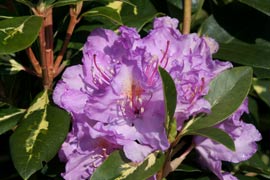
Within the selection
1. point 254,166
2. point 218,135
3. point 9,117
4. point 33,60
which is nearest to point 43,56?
point 33,60

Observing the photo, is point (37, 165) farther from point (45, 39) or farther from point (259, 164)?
point (259, 164)

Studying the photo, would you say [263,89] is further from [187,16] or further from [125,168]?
[125,168]

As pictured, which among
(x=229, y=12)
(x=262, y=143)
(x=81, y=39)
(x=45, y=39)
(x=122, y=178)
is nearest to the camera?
(x=122, y=178)

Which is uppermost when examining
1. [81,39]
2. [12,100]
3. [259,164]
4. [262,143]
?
[81,39]

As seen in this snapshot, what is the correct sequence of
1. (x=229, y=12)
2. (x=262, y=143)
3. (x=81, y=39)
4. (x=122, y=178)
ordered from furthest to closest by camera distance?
1. (x=262, y=143)
2. (x=229, y=12)
3. (x=81, y=39)
4. (x=122, y=178)

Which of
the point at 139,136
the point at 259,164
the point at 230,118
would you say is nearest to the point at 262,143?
the point at 259,164

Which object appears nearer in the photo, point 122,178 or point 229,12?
point 122,178

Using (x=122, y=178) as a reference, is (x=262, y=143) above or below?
below
